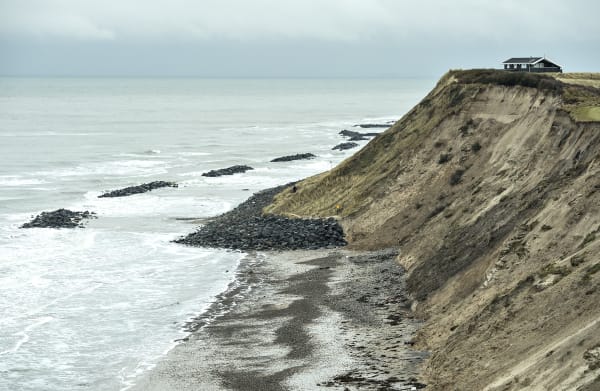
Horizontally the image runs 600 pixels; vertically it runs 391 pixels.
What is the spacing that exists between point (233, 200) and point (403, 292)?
38.1m

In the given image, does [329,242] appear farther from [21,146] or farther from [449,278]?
[21,146]

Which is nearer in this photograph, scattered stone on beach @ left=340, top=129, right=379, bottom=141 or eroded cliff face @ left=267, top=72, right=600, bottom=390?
eroded cliff face @ left=267, top=72, right=600, bottom=390

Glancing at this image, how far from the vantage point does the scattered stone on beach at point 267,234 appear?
49.8 m

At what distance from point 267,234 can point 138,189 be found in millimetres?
31858

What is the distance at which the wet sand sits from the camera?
26641 millimetres

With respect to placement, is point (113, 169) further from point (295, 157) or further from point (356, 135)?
point (356, 135)

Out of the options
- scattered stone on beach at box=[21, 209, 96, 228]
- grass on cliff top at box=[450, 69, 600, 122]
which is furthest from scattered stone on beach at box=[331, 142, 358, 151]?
grass on cliff top at box=[450, 69, 600, 122]

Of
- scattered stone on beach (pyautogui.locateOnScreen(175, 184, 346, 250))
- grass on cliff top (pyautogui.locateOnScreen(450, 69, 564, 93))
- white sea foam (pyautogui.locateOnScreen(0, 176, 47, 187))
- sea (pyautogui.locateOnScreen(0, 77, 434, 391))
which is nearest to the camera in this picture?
sea (pyautogui.locateOnScreen(0, 77, 434, 391))

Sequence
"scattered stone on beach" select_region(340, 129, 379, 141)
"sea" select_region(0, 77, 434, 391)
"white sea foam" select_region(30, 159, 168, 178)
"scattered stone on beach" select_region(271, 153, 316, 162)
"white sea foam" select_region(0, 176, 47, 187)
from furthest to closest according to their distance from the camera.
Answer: "scattered stone on beach" select_region(340, 129, 379, 141) → "scattered stone on beach" select_region(271, 153, 316, 162) → "white sea foam" select_region(30, 159, 168, 178) → "white sea foam" select_region(0, 176, 47, 187) → "sea" select_region(0, 77, 434, 391)

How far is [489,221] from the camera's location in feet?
119

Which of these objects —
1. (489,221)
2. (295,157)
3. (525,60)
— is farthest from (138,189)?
(489,221)

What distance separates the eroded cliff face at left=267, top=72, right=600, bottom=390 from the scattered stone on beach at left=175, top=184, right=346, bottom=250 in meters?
1.48

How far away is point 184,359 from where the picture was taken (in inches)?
1164

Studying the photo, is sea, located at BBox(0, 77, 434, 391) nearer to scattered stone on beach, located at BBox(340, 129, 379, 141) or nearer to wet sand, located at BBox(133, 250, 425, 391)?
wet sand, located at BBox(133, 250, 425, 391)
